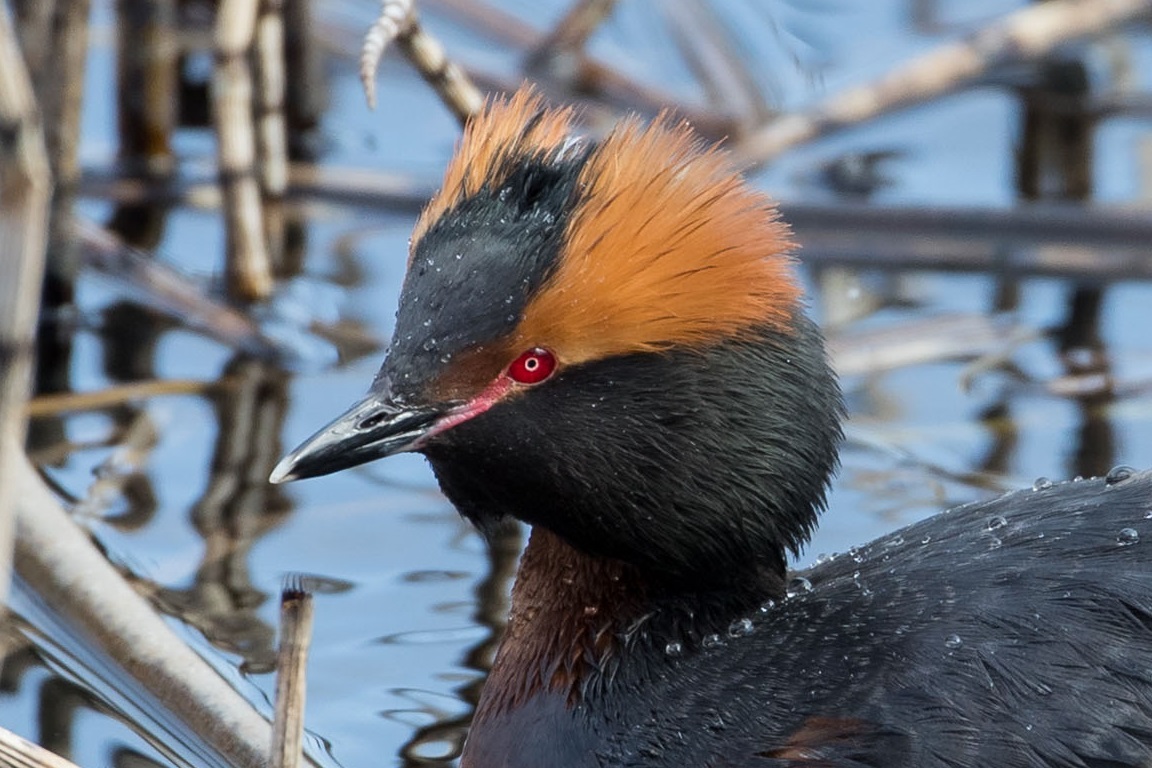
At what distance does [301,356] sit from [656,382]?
3.04 m

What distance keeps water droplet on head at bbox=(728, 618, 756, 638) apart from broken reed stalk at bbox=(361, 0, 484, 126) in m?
1.40

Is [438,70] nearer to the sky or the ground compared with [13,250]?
nearer to the sky

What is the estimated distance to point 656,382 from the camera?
4.43 m

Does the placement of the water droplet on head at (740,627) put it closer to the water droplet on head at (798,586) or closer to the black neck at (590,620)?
the black neck at (590,620)

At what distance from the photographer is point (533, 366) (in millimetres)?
4359

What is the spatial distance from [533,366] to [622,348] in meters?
0.19

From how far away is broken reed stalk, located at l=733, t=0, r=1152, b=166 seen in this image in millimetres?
8344

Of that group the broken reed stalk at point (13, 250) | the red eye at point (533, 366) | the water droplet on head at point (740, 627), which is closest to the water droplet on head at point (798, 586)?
the water droplet on head at point (740, 627)

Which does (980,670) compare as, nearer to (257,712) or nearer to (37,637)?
(257,712)

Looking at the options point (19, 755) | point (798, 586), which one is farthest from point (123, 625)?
point (798, 586)

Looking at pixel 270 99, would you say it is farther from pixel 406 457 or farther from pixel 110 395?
pixel 406 457

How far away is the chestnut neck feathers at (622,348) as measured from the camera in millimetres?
4336

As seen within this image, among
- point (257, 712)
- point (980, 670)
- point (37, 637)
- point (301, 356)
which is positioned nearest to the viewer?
point (980, 670)

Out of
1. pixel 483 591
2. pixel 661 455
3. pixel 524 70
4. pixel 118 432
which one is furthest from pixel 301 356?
pixel 661 455
